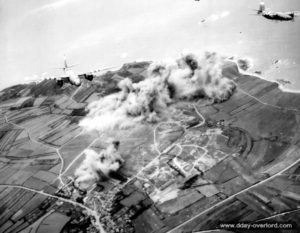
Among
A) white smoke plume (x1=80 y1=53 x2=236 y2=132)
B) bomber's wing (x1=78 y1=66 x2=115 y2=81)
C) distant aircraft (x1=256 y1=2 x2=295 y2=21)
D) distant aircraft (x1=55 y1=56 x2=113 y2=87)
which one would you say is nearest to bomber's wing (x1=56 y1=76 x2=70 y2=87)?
distant aircraft (x1=55 y1=56 x2=113 y2=87)

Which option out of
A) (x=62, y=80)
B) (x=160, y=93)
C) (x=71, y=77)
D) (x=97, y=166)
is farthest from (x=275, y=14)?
(x=97, y=166)

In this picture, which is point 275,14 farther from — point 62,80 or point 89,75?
point 62,80

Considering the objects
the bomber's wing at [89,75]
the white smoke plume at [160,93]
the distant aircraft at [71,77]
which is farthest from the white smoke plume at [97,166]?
the distant aircraft at [71,77]

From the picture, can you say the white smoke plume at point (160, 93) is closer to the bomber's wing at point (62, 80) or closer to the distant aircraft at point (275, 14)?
the bomber's wing at point (62, 80)

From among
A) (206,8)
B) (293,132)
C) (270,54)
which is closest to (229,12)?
(206,8)

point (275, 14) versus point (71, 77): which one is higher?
point (275, 14)
